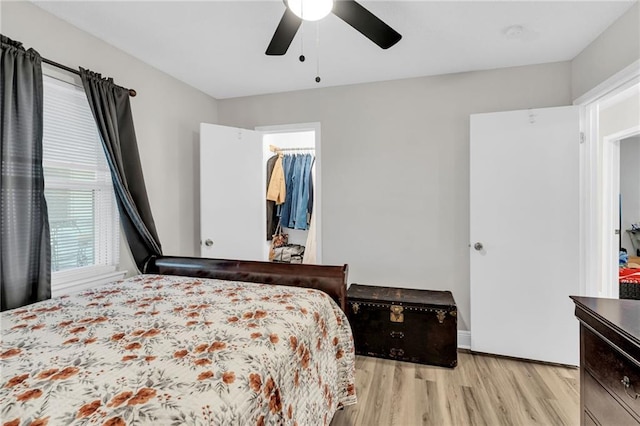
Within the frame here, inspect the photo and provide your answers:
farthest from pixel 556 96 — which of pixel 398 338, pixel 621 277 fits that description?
pixel 398 338

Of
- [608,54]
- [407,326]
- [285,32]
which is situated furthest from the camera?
A: [407,326]

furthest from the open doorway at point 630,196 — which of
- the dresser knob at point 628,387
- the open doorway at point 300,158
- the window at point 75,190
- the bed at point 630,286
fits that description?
the window at point 75,190

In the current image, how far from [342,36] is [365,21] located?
2.28 ft

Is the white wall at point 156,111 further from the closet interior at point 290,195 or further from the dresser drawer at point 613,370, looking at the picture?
the dresser drawer at point 613,370

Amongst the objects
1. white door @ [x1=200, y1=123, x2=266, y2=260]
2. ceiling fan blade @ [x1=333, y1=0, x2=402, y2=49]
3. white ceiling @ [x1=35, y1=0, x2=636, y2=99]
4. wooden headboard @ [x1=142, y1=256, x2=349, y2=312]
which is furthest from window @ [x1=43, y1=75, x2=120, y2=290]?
ceiling fan blade @ [x1=333, y1=0, x2=402, y2=49]

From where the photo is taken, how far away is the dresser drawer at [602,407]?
1031mm

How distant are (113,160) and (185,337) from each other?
1554 millimetres

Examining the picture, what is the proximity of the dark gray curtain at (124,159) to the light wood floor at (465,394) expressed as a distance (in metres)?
1.81

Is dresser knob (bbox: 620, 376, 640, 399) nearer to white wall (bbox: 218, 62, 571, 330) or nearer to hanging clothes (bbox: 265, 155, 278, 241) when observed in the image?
white wall (bbox: 218, 62, 571, 330)

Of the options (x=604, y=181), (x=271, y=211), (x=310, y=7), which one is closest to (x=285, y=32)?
(x=310, y=7)

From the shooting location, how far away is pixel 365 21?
1424mm

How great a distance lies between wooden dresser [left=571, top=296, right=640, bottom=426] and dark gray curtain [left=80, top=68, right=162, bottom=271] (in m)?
2.60

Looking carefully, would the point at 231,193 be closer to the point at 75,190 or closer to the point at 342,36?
the point at 75,190

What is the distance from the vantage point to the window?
1854mm
